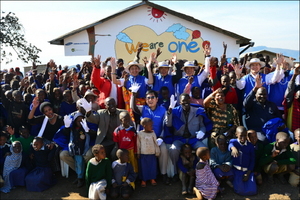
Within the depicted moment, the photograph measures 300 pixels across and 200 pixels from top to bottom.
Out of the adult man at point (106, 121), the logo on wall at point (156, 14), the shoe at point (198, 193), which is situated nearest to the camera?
the shoe at point (198, 193)

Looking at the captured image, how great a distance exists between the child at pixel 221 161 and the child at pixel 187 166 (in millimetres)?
311

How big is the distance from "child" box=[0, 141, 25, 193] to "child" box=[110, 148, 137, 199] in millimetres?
1672

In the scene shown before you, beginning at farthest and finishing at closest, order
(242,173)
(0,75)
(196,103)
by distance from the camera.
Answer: (0,75) → (196,103) → (242,173)

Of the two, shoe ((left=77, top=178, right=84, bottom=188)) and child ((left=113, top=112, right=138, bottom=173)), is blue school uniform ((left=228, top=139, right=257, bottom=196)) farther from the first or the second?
shoe ((left=77, top=178, right=84, bottom=188))

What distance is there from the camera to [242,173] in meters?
4.25

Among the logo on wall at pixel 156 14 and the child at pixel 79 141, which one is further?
the logo on wall at pixel 156 14

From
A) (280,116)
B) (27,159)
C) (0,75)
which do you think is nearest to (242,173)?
(280,116)

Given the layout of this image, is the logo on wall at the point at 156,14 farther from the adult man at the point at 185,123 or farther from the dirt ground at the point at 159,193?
the dirt ground at the point at 159,193

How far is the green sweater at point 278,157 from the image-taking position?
4340 mm

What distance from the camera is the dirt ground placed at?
13.6 feet

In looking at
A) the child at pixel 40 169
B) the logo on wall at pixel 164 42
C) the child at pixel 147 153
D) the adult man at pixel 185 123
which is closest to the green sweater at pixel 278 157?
the adult man at pixel 185 123

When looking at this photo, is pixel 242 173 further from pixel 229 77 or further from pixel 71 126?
pixel 71 126

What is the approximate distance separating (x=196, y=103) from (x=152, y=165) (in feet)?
4.79

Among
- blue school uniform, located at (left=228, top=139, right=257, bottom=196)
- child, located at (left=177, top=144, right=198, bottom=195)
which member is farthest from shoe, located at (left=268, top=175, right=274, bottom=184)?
child, located at (left=177, top=144, right=198, bottom=195)
